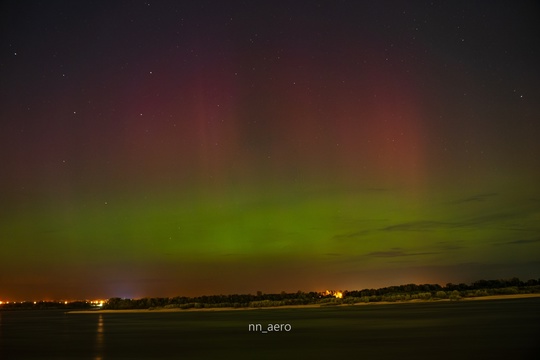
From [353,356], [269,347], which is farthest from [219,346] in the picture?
[353,356]

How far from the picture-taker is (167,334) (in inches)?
1426

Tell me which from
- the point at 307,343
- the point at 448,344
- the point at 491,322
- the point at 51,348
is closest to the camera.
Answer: the point at 448,344

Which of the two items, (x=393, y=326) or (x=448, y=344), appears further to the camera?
(x=393, y=326)

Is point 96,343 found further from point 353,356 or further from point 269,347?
point 353,356

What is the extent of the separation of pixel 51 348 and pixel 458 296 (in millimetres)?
66740

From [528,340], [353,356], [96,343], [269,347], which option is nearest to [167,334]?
[96,343]

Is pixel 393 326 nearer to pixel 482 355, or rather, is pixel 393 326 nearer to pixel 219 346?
pixel 219 346

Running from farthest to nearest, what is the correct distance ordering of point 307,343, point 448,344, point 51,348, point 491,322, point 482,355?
1. point 491,322
2. point 51,348
3. point 307,343
4. point 448,344
5. point 482,355

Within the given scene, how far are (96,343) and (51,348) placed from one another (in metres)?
2.36

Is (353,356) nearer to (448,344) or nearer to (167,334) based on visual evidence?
(448,344)

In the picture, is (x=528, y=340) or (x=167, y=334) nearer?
(x=528, y=340)

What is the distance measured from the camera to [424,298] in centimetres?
8731

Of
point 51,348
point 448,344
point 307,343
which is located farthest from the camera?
point 51,348

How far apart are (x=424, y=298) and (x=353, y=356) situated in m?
68.0
